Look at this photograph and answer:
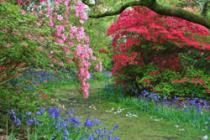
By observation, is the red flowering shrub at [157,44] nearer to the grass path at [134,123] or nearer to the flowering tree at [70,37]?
the grass path at [134,123]

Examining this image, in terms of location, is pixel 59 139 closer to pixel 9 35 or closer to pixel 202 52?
pixel 9 35

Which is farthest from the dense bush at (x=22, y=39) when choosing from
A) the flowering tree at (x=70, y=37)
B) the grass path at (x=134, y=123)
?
the grass path at (x=134, y=123)

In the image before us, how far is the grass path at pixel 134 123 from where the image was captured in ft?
25.6

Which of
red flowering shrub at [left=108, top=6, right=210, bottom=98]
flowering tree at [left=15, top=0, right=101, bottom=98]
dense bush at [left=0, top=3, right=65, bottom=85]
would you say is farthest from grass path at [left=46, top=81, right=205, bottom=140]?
red flowering shrub at [left=108, top=6, right=210, bottom=98]

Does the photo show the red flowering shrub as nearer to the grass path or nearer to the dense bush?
the grass path

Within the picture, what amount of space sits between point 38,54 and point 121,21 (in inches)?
270

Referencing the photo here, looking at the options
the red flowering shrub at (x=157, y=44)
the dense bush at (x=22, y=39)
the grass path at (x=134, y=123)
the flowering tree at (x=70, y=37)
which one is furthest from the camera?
the red flowering shrub at (x=157, y=44)

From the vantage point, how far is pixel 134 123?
909 cm

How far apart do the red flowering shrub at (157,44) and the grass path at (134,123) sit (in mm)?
1563

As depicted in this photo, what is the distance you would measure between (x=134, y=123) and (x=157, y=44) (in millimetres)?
3590

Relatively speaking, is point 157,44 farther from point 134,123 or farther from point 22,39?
point 22,39

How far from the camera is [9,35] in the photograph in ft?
18.3

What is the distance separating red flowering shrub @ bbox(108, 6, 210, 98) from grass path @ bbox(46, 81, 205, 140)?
1.56m

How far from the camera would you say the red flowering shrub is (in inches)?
449
